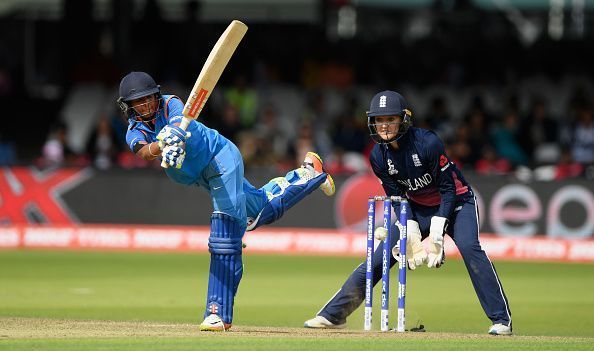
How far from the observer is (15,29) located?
18.4 metres

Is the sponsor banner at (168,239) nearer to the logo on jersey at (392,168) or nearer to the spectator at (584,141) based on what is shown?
the spectator at (584,141)

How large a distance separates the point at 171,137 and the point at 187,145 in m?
0.31

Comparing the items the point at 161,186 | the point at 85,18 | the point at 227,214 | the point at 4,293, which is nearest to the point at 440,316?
the point at 227,214

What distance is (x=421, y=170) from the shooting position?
22.3 ft

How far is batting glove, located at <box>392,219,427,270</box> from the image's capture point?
6.71 metres

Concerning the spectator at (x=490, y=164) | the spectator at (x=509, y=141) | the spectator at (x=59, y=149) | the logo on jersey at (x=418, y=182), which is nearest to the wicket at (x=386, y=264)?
the logo on jersey at (x=418, y=182)

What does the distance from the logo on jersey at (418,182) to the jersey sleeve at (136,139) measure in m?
1.52

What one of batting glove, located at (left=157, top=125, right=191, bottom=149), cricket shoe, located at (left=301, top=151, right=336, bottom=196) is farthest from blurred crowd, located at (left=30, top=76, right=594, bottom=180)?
batting glove, located at (left=157, top=125, right=191, bottom=149)

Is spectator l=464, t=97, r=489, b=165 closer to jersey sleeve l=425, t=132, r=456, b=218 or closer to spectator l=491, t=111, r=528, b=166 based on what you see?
spectator l=491, t=111, r=528, b=166

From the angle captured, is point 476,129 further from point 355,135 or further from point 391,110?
point 391,110

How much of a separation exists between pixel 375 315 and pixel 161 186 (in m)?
6.68

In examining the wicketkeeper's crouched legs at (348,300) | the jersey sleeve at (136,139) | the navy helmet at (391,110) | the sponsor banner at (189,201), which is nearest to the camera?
the jersey sleeve at (136,139)

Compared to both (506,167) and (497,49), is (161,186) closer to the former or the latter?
(506,167)

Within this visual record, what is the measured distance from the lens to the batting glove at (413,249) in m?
6.71
